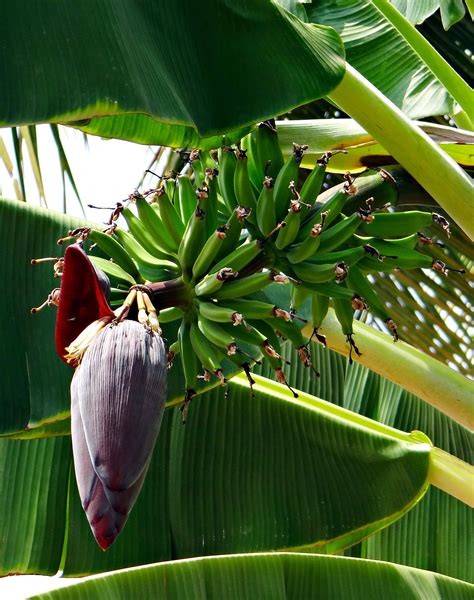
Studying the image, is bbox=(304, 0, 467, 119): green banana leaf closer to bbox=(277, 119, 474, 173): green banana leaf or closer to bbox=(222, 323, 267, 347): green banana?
bbox=(277, 119, 474, 173): green banana leaf

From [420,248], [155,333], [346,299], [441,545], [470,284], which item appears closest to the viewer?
[155,333]

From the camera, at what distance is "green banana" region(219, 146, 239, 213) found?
120 cm

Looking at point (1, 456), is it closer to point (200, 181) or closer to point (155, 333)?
point (200, 181)

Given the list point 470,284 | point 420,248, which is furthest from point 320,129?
point 470,284

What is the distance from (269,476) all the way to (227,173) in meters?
0.69

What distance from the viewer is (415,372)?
54.7 inches

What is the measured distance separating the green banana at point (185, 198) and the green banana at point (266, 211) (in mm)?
125

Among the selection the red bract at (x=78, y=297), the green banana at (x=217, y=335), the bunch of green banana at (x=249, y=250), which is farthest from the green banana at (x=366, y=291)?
the red bract at (x=78, y=297)

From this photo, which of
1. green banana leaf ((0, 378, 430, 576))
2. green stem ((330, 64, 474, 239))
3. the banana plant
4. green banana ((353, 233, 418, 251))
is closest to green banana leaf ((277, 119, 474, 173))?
the banana plant

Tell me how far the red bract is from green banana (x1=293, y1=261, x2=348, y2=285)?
1.08 feet

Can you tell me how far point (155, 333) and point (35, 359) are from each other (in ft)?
1.60

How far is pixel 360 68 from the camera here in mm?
1581

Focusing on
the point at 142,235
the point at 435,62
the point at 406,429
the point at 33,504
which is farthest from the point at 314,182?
the point at 406,429

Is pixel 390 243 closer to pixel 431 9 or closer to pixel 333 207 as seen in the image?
pixel 333 207
